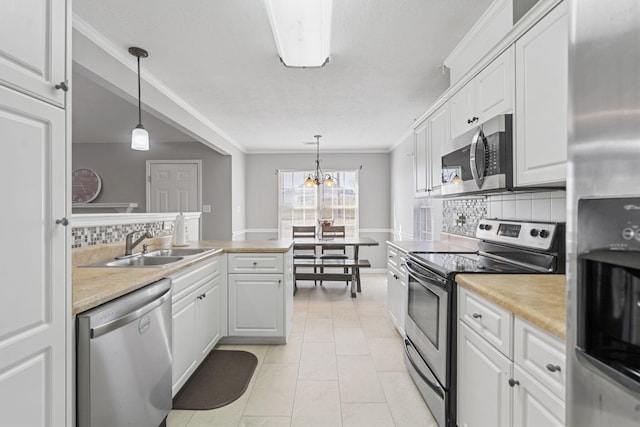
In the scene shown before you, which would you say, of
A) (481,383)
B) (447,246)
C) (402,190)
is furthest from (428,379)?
(402,190)

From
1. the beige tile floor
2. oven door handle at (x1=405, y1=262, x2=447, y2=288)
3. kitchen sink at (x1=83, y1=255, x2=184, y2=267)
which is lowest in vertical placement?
the beige tile floor

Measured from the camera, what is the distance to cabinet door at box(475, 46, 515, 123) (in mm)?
1688

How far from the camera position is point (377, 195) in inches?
249

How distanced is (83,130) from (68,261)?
468 cm

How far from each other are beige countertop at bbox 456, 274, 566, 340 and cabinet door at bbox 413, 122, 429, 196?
1.49 metres

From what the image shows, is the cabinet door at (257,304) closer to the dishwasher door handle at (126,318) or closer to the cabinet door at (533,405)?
the dishwasher door handle at (126,318)

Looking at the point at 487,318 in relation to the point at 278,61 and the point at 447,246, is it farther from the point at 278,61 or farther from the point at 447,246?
the point at 278,61

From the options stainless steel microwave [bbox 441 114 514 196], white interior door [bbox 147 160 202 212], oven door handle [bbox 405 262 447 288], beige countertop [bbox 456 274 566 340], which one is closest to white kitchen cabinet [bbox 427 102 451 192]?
stainless steel microwave [bbox 441 114 514 196]

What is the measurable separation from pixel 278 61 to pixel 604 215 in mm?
2526

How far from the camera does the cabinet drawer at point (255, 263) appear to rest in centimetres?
283

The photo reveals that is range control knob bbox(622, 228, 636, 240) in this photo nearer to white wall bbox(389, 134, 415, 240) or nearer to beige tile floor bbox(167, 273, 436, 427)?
beige tile floor bbox(167, 273, 436, 427)

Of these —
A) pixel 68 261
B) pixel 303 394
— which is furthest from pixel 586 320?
pixel 303 394

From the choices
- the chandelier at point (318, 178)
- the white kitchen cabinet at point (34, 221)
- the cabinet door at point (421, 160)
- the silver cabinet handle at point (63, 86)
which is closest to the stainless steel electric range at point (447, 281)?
the cabinet door at point (421, 160)

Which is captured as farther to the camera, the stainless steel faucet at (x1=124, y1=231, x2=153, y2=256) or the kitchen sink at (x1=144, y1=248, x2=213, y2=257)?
the kitchen sink at (x1=144, y1=248, x2=213, y2=257)
